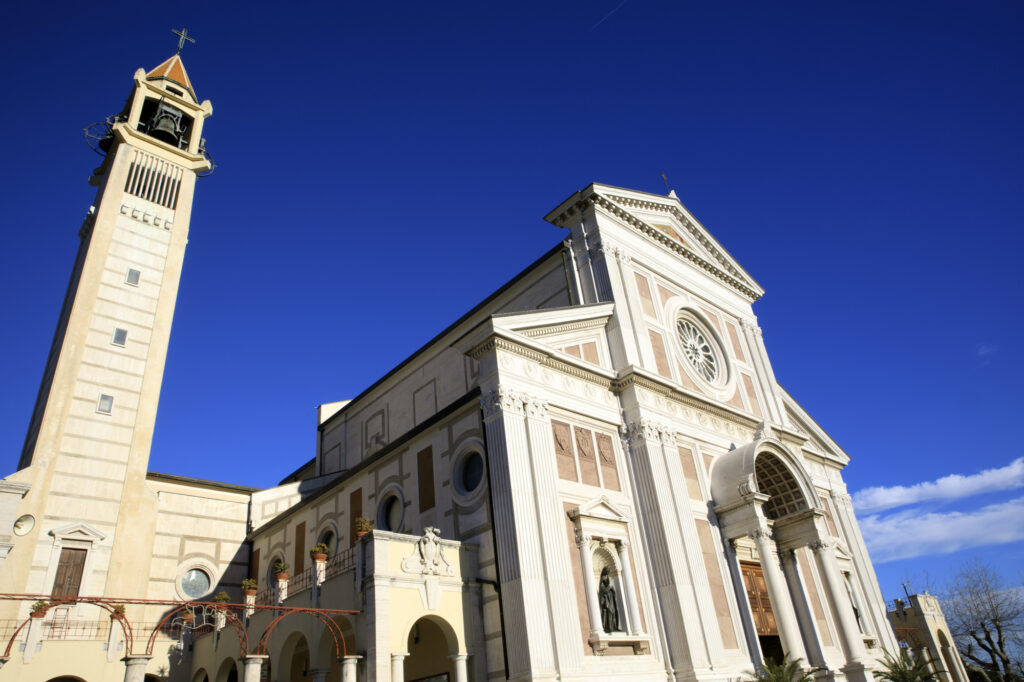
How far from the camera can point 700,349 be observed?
2273 centimetres

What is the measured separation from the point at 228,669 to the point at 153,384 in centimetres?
1031

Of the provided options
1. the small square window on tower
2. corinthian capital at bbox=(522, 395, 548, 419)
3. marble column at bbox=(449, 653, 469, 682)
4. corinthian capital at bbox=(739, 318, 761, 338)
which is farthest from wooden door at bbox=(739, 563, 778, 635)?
the small square window on tower

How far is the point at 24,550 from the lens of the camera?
60.2 ft

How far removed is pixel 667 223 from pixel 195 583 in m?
20.7

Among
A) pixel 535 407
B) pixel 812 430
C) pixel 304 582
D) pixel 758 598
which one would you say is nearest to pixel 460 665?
pixel 304 582

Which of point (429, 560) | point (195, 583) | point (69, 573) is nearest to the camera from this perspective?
point (429, 560)

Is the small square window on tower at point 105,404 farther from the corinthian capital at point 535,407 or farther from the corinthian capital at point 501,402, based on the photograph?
the corinthian capital at point 535,407

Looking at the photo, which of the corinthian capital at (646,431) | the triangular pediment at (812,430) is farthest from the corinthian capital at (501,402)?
the triangular pediment at (812,430)

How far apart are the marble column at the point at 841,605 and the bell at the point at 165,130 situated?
28.2 metres

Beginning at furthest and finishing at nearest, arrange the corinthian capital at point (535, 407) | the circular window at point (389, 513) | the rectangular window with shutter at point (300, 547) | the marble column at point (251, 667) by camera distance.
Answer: the rectangular window with shutter at point (300, 547) < the circular window at point (389, 513) < the corinthian capital at point (535, 407) < the marble column at point (251, 667)

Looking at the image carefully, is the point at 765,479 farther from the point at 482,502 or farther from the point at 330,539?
the point at 330,539

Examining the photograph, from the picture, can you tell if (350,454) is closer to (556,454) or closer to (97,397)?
(97,397)

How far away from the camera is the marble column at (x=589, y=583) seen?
45.1 feet

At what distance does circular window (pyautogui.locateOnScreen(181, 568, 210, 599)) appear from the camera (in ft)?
74.9
